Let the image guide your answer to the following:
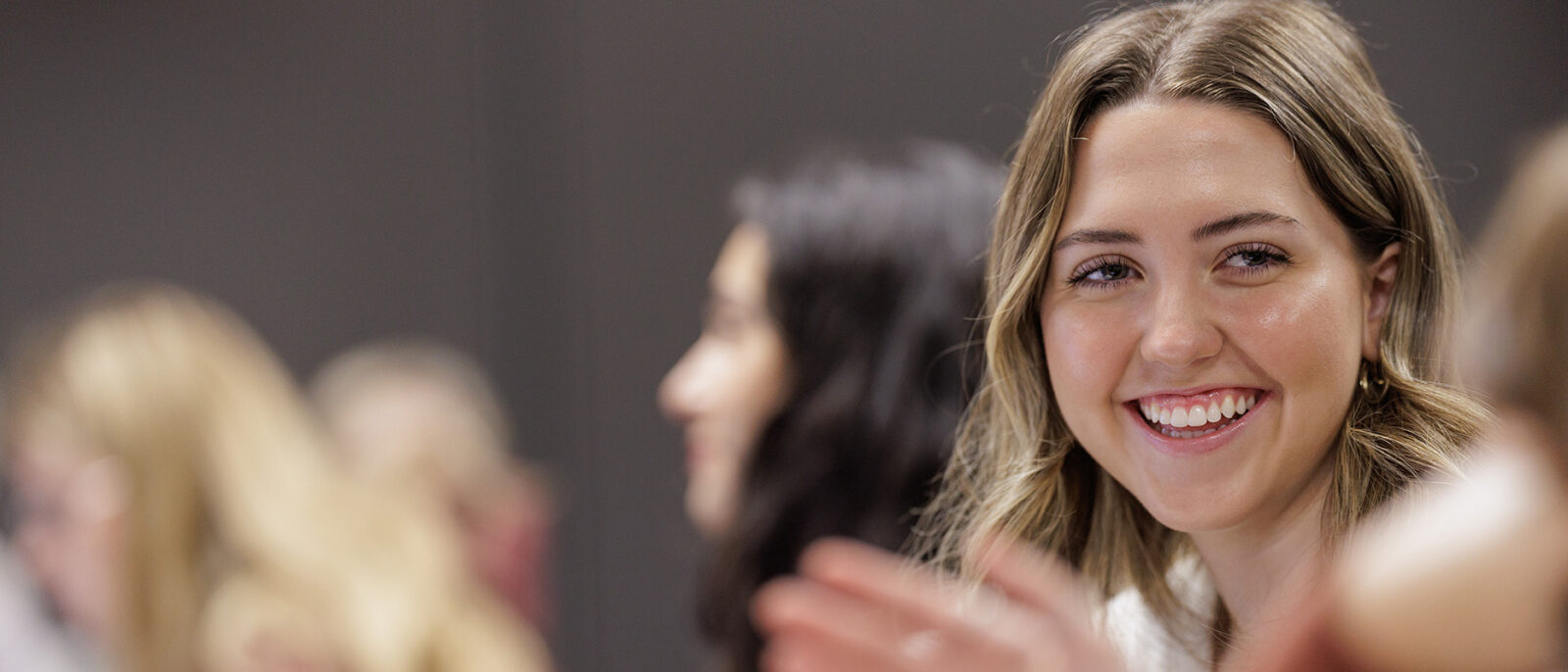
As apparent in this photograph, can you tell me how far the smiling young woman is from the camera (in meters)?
1.17

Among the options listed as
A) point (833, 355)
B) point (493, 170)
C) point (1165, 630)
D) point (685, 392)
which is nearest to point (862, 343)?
point (833, 355)

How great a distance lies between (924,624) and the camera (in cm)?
80

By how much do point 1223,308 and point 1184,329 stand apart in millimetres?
38

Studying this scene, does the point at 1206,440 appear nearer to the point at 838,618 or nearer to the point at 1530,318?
the point at 838,618

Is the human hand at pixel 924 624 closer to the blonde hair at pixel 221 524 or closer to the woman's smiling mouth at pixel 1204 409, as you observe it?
the woman's smiling mouth at pixel 1204 409

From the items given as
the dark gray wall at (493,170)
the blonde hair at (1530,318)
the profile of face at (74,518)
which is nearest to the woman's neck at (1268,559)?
the blonde hair at (1530,318)

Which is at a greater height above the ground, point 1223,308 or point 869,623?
point 1223,308

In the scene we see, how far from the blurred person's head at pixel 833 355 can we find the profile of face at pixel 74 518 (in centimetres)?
118

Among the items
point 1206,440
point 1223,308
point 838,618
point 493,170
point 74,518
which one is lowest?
point 74,518

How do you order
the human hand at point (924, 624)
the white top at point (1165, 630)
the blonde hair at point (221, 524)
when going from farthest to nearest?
1. the blonde hair at point (221, 524)
2. the white top at point (1165, 630)
3. the human hand at point (924, 624)

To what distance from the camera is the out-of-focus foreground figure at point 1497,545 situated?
56 centimetres

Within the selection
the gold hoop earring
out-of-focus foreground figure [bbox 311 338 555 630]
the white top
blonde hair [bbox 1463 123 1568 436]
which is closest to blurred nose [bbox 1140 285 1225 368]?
the gold hoop earring

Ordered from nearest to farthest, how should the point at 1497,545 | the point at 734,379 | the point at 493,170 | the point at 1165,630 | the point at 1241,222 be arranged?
1. the point at 1497,545
2. the point at 1241,222
3. the point at 1165,630
4. the point at 734,379
5. the point at 493,170

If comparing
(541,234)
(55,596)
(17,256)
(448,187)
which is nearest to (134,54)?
(17,256)
